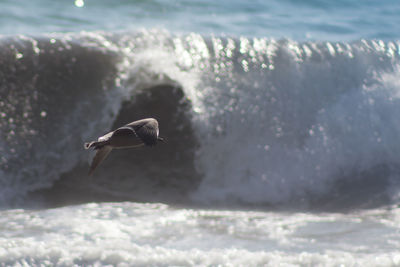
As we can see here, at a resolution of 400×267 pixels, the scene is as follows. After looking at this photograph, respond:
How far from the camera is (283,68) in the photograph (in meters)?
4.38

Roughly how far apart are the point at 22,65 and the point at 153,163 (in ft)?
3.72

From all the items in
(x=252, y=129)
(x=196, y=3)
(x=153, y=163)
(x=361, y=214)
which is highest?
(x=196, y=3)

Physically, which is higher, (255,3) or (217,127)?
(255,3)

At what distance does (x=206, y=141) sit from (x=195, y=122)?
0.16m

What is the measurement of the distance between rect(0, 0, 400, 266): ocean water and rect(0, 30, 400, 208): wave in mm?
10

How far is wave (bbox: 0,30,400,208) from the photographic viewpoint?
3572 mm

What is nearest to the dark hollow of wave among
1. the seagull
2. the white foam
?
the white foam

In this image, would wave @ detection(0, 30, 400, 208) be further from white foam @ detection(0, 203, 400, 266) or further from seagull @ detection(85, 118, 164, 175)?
seagull @ detection(85, 118, 164, 175)

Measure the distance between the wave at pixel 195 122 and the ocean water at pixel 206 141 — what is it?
10 mm

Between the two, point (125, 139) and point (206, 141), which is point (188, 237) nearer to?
point (206, 141)

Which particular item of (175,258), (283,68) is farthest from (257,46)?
(175,258)

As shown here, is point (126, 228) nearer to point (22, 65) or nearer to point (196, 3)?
point (22, 65)

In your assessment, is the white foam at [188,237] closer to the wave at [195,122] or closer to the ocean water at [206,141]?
the ocean water at [206,141]

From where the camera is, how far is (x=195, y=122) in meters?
3.90
